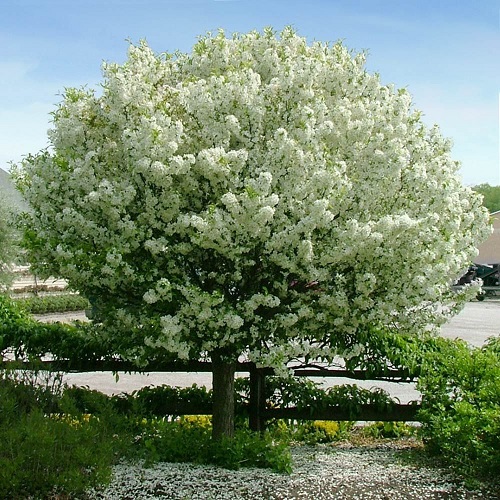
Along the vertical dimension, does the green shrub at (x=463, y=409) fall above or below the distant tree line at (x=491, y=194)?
below

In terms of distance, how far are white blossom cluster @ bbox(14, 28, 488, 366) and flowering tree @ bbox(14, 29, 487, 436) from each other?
0.06 feet

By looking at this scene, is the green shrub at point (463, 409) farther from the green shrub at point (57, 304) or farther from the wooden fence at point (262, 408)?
the green shrub at point (57, 304)

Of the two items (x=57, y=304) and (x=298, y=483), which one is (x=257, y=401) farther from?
(x=57, y=304)

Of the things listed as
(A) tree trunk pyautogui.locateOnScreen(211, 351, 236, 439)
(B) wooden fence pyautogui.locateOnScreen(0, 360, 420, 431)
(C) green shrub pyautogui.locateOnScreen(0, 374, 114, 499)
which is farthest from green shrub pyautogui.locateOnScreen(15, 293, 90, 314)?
(C) green shrub pyautogui.locateOnScreen(0, 374, 114, 499)

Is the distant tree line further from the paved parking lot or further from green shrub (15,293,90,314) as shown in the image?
the paved parking lot

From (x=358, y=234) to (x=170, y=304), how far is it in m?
1.82

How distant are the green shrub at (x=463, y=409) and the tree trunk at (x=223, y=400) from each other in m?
A: 2.01

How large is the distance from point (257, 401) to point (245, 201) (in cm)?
295

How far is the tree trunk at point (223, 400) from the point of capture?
23.9 feet

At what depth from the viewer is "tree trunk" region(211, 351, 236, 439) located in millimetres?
7277

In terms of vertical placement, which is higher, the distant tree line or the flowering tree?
the distant tree line

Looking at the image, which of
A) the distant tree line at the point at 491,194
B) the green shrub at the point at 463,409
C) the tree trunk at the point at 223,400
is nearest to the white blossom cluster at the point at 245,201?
the tree trunk at the point at 223,400

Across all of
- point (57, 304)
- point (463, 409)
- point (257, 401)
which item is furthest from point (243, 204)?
point (57, 304)

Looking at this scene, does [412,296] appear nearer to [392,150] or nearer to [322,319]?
[322,319]
